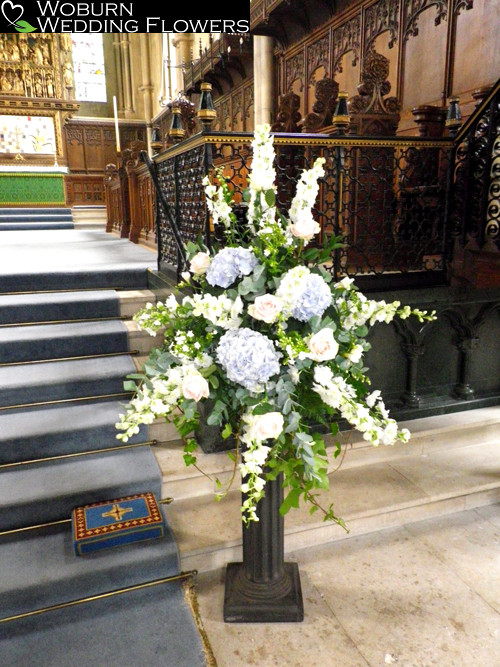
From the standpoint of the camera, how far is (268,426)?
1627 mm

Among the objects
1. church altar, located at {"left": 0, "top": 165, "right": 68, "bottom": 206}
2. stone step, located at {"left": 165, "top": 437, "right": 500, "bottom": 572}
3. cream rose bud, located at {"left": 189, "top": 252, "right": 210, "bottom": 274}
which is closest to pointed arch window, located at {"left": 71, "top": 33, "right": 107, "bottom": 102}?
church altar, located at {"left": 0, "top": 165, "right": 68, "bottom": 206}

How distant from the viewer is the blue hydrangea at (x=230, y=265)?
176 cm

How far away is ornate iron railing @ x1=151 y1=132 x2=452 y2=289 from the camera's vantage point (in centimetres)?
328

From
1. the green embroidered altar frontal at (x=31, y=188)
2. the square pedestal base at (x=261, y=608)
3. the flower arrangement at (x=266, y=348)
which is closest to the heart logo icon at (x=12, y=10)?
the green embroidered altar frontal at (x=31, y=188)

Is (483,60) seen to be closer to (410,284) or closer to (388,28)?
(388,28)

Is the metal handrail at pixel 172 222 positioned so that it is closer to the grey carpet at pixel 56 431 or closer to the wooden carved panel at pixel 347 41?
the grey carpet at pixel 56 431

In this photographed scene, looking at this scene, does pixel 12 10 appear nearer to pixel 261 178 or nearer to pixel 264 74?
pixel 264 74

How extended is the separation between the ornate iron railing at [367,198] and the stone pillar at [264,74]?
4327mm

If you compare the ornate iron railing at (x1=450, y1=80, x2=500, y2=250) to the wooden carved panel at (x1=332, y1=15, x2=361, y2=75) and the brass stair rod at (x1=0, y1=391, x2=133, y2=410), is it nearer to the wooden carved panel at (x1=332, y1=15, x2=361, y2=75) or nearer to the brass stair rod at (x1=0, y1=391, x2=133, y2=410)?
the brass stair rod at (x1=0, y1=391, x2=133, y2=410)

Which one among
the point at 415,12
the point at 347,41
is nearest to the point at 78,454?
the point at 415,12

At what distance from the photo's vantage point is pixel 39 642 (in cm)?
204

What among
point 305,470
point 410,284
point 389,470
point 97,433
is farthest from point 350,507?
point 410,284

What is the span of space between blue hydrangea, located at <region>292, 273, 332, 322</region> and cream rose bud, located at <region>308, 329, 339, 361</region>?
105mm

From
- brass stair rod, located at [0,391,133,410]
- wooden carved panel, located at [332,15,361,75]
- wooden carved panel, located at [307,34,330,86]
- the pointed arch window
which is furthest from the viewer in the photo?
the pointed arch window
